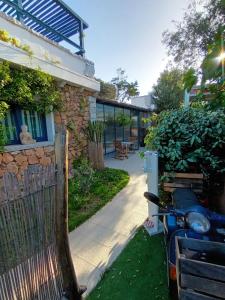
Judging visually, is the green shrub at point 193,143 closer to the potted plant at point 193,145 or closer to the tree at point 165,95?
the potted plant at point 193,145

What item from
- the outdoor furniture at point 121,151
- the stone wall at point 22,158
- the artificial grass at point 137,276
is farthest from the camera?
the outdoor furniture at point 121,151

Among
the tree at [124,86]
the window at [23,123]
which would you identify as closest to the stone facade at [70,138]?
the window at [23,123]

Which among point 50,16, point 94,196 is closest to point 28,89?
point 94,196

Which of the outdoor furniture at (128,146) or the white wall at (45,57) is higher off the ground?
the white wall at (45,57)

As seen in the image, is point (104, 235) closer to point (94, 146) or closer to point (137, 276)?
point (137, 276)

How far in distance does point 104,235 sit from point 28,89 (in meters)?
3.86

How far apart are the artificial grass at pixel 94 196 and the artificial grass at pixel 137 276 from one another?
4.49 ft

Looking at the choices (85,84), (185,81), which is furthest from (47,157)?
(185,81)

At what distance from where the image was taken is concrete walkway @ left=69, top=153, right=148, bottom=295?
8.53 ft

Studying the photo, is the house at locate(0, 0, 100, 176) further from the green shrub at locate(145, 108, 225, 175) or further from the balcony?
the green shrub at locate(145, 108, 225, 175)

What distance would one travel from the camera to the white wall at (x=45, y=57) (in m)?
4.17

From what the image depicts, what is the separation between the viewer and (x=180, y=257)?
141 cm

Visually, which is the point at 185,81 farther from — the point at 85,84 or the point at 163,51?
the point at 163,51

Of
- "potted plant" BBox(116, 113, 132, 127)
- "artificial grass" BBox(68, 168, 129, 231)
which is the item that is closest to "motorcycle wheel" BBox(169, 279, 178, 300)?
"artificial grass" BBox(68, 168, 129, 231)
